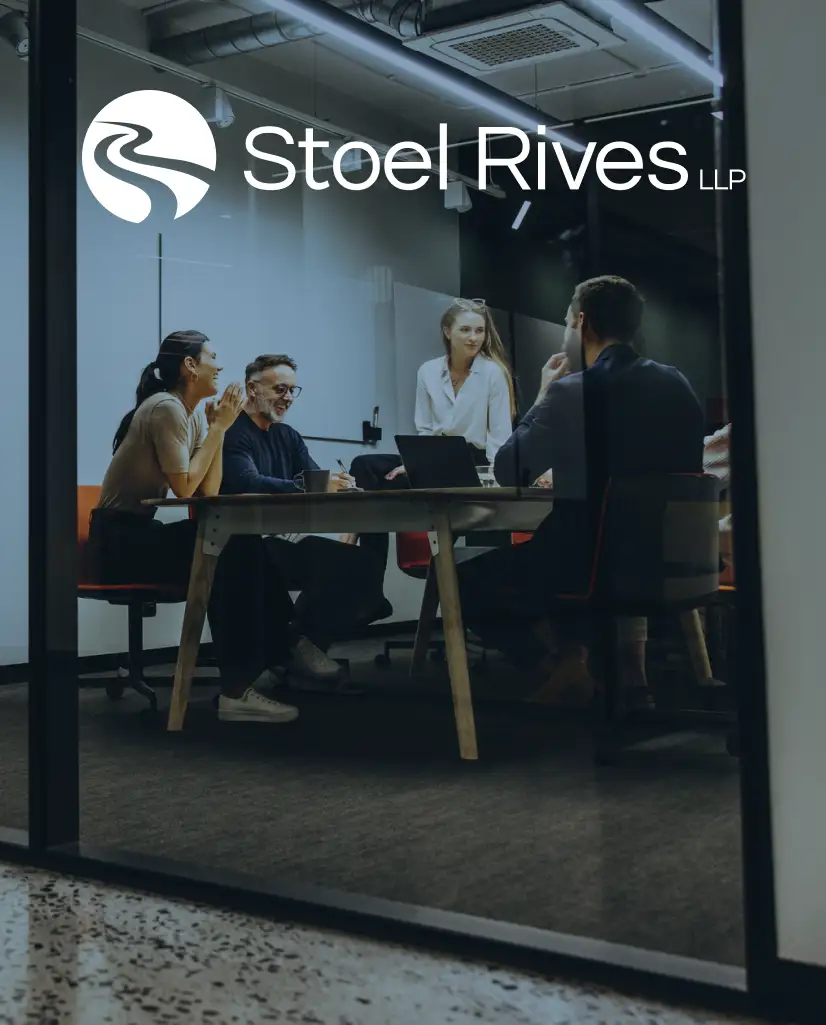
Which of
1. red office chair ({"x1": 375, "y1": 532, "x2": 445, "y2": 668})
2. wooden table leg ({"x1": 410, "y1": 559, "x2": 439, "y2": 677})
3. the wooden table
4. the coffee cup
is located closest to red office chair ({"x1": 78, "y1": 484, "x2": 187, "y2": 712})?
the wooden table

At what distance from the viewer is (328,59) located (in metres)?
2.79

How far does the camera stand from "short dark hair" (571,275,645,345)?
76.1 inches

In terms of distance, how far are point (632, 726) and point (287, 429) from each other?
40.3 inches

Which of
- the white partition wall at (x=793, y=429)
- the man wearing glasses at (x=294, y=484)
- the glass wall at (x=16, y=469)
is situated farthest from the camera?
the man wearing glasses at (x=294, y=484)

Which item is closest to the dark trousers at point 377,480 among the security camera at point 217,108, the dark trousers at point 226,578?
the dark trousers at point 226,578

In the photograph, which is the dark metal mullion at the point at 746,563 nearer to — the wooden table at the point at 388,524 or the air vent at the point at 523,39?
the air vent at the point at 523,39

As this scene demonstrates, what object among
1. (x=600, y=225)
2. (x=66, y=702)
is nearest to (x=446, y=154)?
(x=600, y=225)

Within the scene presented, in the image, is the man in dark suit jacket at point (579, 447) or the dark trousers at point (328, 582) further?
the dark trousers at point (328, 582)

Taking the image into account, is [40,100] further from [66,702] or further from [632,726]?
[632,726]

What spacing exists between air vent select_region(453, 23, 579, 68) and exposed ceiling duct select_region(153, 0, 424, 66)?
0.32 meters

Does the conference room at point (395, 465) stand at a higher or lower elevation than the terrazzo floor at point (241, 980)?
higher

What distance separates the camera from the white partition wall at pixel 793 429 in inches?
60.0

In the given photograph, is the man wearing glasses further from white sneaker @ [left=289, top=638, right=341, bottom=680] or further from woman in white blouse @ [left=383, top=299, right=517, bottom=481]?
woman in white blouse @ [left=383, top=299, right=517, bottom=481]

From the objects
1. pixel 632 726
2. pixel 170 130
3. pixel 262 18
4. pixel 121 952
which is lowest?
pixel 121 952
